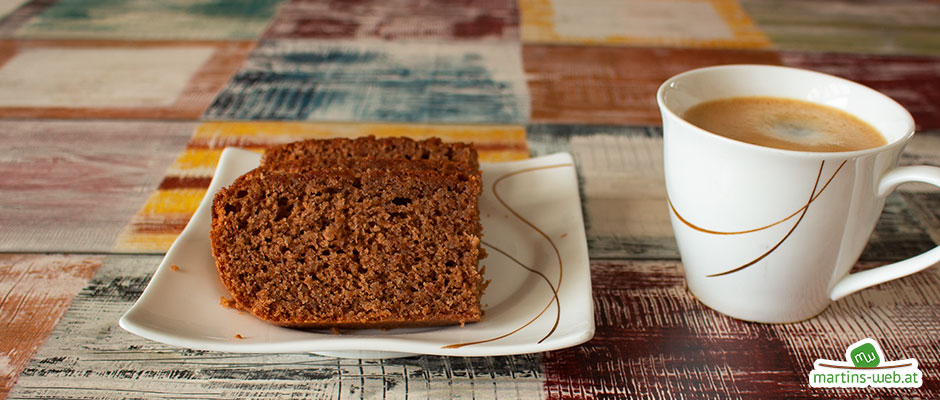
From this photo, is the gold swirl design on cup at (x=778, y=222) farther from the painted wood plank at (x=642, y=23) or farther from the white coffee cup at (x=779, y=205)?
the painted wood plank at (x=642, y=23)

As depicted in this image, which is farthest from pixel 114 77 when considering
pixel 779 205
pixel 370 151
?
pixel 779 205

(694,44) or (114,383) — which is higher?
(114,383)

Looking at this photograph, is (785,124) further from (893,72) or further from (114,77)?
(114,77)

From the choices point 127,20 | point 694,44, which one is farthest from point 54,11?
point 694,44

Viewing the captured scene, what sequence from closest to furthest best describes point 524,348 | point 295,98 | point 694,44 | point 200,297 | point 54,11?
point 524,348, point 200,297, point 295,98, point 694,44, point 54,11

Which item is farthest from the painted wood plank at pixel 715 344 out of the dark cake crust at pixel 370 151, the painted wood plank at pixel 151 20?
the painted wood plank at pixel 151 20

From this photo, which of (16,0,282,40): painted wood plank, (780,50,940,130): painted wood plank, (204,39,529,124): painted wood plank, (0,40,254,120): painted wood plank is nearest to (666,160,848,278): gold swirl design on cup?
(204,39,529,124): painted wood plank

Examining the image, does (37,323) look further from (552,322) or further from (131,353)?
(552,322)
